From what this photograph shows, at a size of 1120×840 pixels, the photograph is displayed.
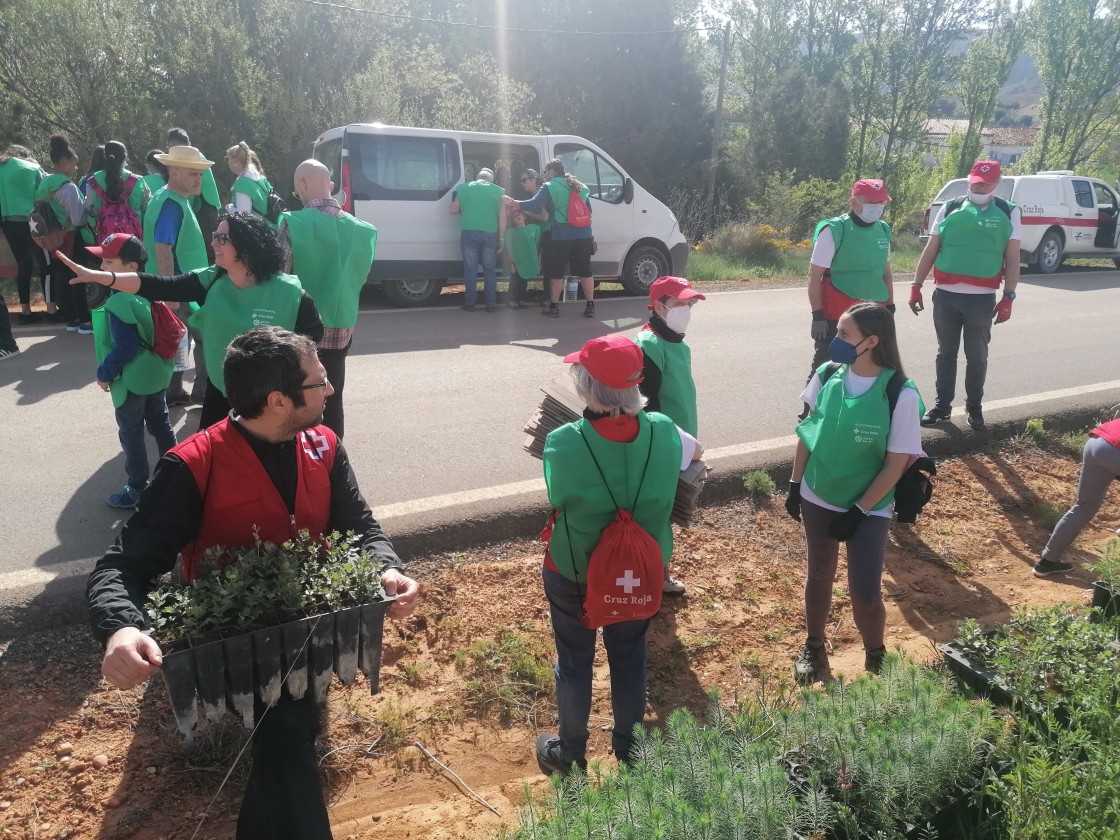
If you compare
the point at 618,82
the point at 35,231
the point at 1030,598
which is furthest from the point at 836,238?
the point at 618,82

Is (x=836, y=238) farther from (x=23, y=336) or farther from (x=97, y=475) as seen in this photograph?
(x=23, y=336)

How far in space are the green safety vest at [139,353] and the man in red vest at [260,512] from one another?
255cm

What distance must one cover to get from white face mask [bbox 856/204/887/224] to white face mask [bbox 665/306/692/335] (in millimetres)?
2499

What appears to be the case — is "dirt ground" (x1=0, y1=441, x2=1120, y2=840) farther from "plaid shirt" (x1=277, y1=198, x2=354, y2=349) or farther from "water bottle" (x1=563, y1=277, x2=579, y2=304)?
Result: "water bottle" (x1=563, y1=277, x2=579, y2=304)

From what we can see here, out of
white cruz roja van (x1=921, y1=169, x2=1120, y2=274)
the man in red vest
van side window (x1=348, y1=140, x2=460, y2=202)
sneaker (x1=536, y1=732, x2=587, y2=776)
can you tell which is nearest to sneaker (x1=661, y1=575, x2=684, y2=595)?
sneaker (x1=536, y1=732, x2=587, y2=776)

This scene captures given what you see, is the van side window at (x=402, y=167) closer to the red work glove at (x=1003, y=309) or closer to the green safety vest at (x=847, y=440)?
the red work glove at (x=1003, y=309)

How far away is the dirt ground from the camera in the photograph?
3.01m

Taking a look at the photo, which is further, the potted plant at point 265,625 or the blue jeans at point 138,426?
the blue jeans at point 138,426

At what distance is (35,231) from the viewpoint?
8.70 metres

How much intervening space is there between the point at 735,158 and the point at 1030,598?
27.0 meters

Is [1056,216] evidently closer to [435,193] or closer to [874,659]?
[435,193]

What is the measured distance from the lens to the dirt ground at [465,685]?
3010 mm

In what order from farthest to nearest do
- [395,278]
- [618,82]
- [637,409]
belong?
[618,82] < [395,278] < [637,409]

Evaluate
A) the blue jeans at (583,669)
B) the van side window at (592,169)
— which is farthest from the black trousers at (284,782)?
the van side window at (592,169)
